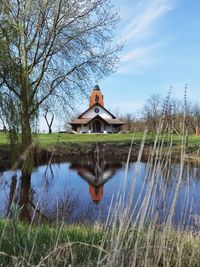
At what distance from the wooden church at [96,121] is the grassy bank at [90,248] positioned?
1842 inches

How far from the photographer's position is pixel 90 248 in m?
4.23

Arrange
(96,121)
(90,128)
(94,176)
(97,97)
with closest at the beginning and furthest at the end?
(94,176)
(90,128)
(96,121)
(97,97)

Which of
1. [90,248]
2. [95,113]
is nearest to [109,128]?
[95,113]

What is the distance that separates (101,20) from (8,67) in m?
7.69

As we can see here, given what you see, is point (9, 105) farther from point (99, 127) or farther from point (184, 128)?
point (99, 127)

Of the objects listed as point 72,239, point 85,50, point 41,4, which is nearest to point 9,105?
point 41,4

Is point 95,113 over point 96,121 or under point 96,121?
over

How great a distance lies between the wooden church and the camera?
5253 centimetres

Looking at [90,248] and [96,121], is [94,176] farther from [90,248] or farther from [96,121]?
[96,121]

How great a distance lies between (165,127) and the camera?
352 cm

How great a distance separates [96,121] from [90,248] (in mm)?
49031

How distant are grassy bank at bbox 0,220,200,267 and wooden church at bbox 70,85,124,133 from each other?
154 feet

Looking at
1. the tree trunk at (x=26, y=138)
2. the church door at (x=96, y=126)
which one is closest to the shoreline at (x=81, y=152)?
the tree trunk at (x=26, y=138)

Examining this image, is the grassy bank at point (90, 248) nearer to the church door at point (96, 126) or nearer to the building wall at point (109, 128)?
the building wall at point (109, 128)
